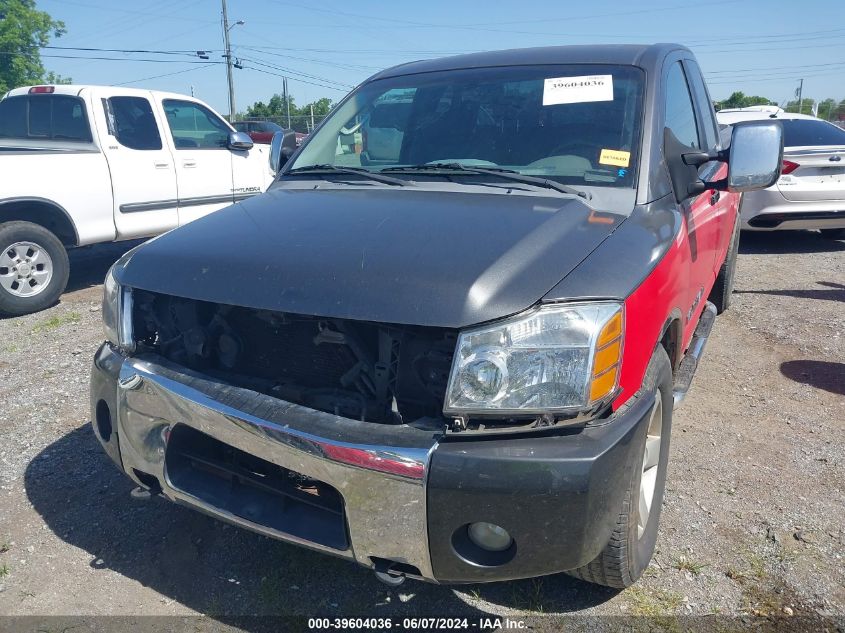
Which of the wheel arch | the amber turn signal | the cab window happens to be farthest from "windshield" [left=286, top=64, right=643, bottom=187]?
the wheel arch

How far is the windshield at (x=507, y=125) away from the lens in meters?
2.94

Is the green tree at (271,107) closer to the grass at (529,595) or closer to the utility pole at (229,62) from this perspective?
the utility pole at (229,62)

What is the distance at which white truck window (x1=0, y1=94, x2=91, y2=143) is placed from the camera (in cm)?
679

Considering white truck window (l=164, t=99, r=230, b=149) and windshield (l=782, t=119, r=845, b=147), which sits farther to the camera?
windshield (l=782, t=119, r=845, b=147)

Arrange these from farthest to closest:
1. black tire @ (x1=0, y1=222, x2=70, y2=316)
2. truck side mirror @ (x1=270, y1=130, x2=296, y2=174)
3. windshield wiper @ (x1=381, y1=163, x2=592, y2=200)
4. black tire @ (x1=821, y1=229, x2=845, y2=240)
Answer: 1. black tire @ (x1=821, y1=229, x2=845, y2=240)
2. black tire @ (x1=0, y1=222, x2=70, y2=316)
3. truck side mirror @ (x1=270, y1=130, x2=296, y2=174)
4. windshield wiper @ (x1=381, y1=163, x2=592, y2=200)

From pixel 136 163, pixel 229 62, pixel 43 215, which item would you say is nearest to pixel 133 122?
pixel 136 163

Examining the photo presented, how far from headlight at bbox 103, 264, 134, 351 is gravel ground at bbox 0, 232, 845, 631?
905 mm

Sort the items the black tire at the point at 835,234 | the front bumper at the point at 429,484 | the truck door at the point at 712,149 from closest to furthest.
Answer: the front bumper at the point at 429,484 < the truck door at the point at 712,149 < the black tire at the point at 835,234

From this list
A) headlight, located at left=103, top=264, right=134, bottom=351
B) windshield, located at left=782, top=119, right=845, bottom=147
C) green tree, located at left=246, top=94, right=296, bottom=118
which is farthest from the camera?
green tree, located at left=246, top=94, right=296, bottom=118

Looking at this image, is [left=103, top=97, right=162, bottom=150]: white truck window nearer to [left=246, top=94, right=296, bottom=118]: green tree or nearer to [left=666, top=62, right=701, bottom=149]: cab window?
[left=666, top=62, right=701, bottom=149]: cab window

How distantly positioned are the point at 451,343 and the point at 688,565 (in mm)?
1416

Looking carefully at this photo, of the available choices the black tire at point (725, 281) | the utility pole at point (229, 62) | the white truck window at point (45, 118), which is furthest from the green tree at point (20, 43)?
the black tire at point (725, 281)

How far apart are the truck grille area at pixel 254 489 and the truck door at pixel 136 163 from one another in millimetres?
4954

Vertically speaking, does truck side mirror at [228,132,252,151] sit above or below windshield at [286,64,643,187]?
below
